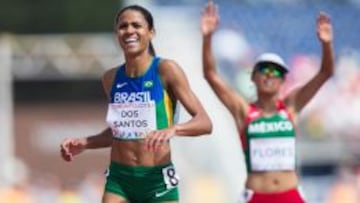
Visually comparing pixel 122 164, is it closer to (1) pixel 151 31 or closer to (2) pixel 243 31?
(1) pixel 151 31

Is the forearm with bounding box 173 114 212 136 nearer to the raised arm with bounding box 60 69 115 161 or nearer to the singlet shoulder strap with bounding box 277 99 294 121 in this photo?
the raised arm with bounding box 60 69 115 161

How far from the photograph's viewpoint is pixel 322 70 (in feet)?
33.0

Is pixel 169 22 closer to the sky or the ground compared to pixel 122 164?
closer to the sky

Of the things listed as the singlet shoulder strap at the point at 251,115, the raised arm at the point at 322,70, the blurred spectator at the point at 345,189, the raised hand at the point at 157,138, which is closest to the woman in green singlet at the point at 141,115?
the raised hand at the point at 157,138

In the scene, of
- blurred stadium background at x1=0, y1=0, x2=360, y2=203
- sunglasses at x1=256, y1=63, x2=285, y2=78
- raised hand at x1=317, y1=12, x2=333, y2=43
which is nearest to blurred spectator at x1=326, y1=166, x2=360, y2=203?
blurred stadium background at x1=0, y1=0, x2=360, y2=203

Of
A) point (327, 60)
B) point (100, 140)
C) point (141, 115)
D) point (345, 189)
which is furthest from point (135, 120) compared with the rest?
point (345, 189)

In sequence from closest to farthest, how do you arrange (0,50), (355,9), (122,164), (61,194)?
(122,164)
(61,194)
(355,9)
(0,50)

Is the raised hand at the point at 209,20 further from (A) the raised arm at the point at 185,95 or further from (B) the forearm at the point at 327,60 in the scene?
(A) the raised arm at the point at 185,95

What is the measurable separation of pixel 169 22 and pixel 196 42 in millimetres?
897

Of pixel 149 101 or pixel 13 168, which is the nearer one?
pixel 149 101

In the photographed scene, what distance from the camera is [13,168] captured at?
27312 millimetres

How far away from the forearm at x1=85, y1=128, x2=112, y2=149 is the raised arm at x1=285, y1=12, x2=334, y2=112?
188 cm

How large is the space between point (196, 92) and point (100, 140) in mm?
13638

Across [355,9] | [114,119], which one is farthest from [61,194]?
[114,119]
